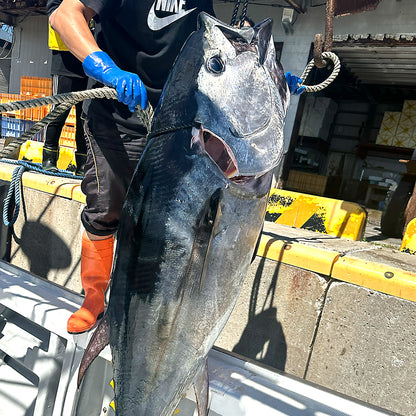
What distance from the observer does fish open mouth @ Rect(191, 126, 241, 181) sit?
1.02 metres

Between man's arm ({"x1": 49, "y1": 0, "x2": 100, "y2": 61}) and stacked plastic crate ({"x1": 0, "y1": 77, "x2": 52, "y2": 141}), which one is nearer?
man's arm ({"x1": 49, "y1": 0, "x2": 100, "y2": 61})

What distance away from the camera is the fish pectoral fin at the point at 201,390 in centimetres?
120

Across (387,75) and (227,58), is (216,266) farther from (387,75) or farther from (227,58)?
(387,75)

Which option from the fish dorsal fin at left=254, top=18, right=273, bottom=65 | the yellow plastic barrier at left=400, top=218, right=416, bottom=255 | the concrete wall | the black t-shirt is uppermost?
the concrete wall

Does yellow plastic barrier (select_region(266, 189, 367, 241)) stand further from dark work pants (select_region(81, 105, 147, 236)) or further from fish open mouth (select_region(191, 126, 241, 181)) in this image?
fish open mouth (select_region(191, 126, 241, 181))

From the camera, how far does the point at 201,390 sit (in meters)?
1.21

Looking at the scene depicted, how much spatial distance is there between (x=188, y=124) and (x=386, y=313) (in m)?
1.83

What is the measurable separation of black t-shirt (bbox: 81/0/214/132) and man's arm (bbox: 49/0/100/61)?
176mm

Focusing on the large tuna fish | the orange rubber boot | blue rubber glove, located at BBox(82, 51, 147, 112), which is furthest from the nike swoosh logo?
the orange rubber boot

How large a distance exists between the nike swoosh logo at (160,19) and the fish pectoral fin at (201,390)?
5.31ft

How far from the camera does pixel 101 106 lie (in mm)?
1879

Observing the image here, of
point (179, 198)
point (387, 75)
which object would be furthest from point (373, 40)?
point (179, 198)

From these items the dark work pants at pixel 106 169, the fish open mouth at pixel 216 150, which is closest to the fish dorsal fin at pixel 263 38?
the fish open mouth at pixel 216 150

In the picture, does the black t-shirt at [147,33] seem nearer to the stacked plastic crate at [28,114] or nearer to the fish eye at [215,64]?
the fish eye at [215,64]
